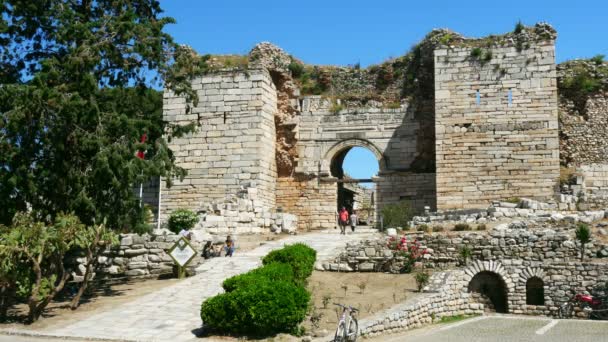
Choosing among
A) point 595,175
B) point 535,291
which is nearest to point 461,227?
point 535,291

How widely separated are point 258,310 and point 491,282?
7.26 meters

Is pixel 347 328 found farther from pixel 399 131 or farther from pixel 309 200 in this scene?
pixel 399 131

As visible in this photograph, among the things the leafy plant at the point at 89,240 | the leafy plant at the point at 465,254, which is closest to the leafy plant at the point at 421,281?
the leafy plant at the point at 465,254

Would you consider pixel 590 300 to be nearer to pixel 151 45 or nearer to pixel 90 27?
pixel 151 45

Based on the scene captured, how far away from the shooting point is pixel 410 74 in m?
27.9

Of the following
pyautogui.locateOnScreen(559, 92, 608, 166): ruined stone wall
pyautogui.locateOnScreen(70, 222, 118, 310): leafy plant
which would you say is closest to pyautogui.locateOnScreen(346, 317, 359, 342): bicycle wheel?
pyautogui.locateOnScreen(70, 222, 118, 310): leafy plant

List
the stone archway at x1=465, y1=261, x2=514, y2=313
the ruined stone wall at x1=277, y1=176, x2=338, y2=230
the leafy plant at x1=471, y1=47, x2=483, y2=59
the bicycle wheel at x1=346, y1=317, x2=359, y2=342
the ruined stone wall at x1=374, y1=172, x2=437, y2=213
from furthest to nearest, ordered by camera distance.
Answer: the ruined stone wall at x1=277, y1=176, x2=338, y2=230, the ruined stone wall at x1=374, y1=172, x2=437, y2=213, the leafy plant at x1=471, y1=47, x2=483, y2=59, the stone archway at x1=465, y1=261, x2=514, y2=313, the bicycle wheel at x1=346, y1=317, x2=359, y2=342

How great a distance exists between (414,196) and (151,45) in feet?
43.4

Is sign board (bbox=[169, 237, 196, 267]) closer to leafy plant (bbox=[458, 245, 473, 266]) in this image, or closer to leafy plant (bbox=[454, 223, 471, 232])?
leafy plant (bbox=[458, 245, 473, 266])

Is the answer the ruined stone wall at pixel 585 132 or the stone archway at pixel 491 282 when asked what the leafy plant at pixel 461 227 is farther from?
the ruined stone wall at pixel 585 132

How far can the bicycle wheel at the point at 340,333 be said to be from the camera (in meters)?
10.2

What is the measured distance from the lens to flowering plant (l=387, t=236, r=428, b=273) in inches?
644

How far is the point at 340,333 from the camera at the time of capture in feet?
33.8

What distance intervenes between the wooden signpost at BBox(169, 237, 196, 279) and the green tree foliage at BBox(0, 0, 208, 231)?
3.43ft
